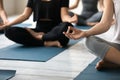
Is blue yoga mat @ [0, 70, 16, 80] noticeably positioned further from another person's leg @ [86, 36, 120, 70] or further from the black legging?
the black legging

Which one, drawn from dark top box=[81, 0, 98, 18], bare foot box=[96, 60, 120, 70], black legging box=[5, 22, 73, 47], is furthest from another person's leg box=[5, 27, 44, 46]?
dark top box=[81, 0, 98, 18]

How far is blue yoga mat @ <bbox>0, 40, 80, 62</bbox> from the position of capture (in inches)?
131

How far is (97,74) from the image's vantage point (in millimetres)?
2658

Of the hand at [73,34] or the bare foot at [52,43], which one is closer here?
the hand at [73,34]

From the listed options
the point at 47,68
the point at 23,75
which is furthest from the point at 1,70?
the point at 47,68

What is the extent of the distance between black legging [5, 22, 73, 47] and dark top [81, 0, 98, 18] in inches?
103

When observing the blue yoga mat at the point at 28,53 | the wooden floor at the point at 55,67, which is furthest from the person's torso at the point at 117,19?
the blue yoga mat at the point at 28,53

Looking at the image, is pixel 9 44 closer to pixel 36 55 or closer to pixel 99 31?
pixel 36 55

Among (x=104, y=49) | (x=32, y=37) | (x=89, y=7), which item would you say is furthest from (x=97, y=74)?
(x=89, y=7)

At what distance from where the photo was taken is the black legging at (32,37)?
12.9ft

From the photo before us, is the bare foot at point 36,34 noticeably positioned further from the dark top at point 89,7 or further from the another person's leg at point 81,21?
the dark top at point 89,7

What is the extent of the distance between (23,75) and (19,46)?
55.5 inches

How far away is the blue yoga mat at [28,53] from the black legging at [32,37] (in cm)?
11

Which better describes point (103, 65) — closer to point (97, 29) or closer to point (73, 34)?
point (97, 29)
